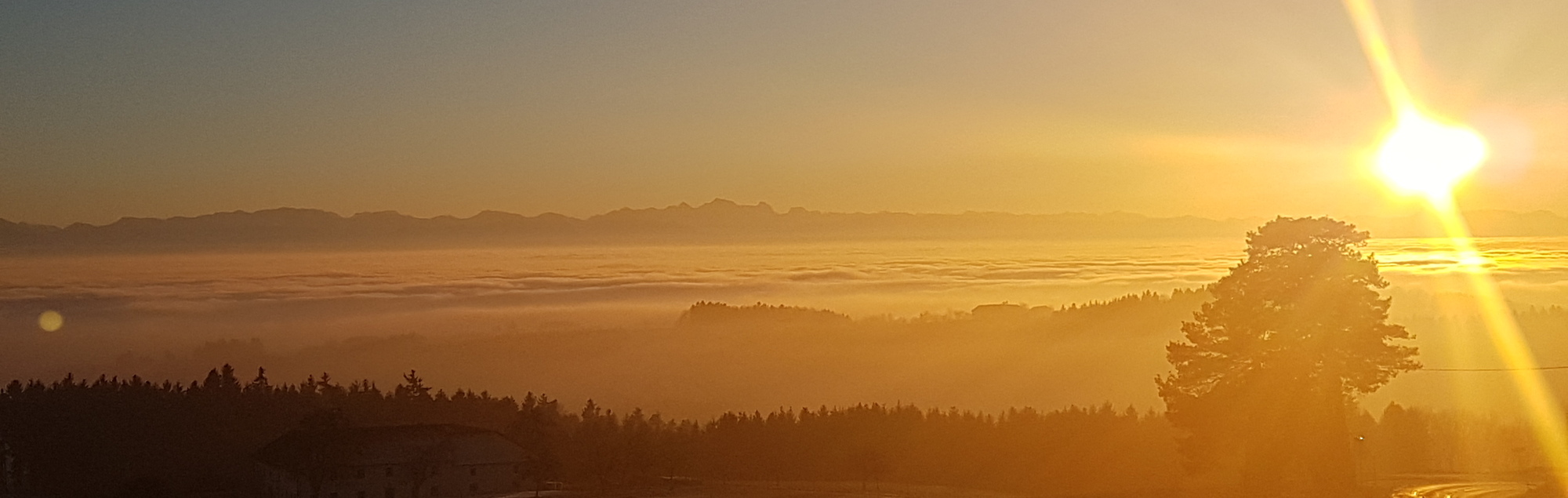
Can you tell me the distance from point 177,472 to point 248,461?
3851mm

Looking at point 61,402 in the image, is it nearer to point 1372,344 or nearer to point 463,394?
point 463,394

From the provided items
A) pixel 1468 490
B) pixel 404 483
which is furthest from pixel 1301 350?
pixel 404 483

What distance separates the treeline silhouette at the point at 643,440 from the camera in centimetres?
7212

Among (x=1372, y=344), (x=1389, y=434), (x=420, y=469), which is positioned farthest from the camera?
(x=1389, y=434)

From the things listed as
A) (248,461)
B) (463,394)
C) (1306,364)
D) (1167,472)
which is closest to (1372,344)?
(1306,364)

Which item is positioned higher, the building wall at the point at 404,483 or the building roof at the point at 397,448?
the building roof at the point at 397,448

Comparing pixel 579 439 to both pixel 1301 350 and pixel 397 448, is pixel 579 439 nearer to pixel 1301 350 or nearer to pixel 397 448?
pixel 397 448

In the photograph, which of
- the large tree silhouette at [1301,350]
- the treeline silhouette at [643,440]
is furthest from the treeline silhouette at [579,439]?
the large tree silhouette at [1301,350]

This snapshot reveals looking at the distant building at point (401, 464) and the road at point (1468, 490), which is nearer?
the road at point (1468, 490)

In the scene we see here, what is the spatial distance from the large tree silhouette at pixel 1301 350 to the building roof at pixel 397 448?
40276 mm

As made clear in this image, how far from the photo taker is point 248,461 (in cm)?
7944

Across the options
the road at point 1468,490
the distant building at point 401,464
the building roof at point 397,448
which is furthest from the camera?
the building roof at point 397,448

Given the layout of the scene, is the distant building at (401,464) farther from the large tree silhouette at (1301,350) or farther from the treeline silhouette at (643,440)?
the large tree silhouette at (1301,350)

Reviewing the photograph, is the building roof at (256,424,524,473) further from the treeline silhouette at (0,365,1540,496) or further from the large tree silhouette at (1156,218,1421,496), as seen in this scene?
the large tree silhouette at (1156,218,1421,496)
